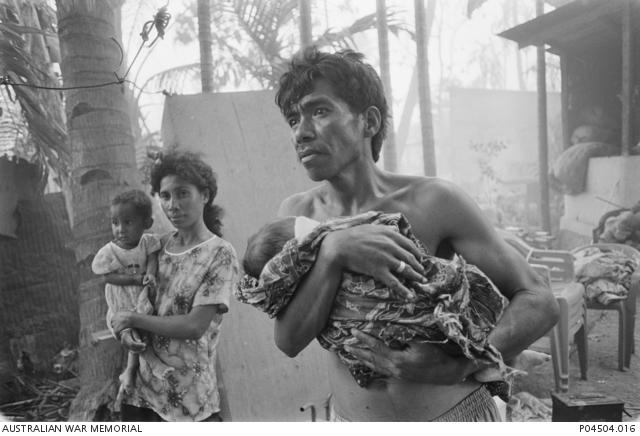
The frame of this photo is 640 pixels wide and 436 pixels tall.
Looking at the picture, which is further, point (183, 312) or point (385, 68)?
point (385, 68)

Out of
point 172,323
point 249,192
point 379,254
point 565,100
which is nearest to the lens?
point 379,254

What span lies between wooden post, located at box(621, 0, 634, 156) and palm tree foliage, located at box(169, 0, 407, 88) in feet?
2.72

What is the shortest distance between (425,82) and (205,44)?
844 millimetres

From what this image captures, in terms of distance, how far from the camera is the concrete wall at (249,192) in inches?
74.2

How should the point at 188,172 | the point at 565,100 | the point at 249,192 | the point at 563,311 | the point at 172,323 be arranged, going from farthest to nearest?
the point at 565,100, the point at 563,311, the point at 249,192, the point at 188,172, the point at 172,323

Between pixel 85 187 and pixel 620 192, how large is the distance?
2.08m

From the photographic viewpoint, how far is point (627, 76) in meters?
2.04

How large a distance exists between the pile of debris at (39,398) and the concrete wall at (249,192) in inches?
23.5

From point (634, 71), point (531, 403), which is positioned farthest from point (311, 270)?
point (634, 71)

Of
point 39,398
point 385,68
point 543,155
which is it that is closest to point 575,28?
point 543,155

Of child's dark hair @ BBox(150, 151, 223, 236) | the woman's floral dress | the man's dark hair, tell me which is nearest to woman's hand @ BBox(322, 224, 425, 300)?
the man's dark hair

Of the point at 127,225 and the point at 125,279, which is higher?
the point at 127,225

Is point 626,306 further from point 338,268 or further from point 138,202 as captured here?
point 138,202

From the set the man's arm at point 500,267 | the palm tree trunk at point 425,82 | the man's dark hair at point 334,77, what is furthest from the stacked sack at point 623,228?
the man's dark hair at point 334,77
